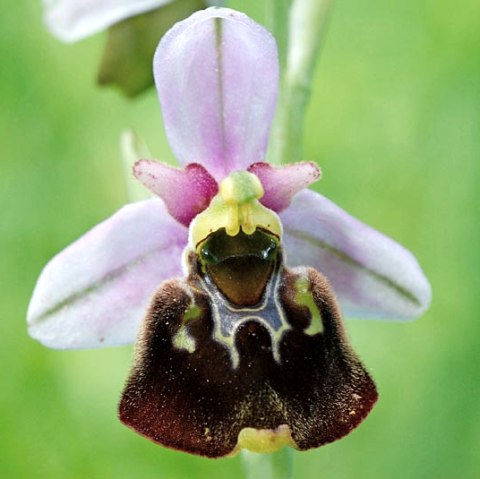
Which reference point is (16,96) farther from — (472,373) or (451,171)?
(472,373)

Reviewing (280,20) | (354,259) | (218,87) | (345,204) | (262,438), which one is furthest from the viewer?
(345,204)

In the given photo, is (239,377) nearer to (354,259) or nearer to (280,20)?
(354,259)

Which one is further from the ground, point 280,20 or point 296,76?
point 280,20

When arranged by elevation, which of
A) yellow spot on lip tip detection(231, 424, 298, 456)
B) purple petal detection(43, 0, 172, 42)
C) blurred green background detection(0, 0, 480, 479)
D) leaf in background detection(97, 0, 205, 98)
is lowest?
blurred green background detection(0, 0, 480, 479)

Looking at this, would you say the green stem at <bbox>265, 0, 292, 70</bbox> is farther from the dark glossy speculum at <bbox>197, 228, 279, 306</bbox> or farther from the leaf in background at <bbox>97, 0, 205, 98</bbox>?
the dark glossy speculum at <bbox>197, 228, 279, 306</bbox>

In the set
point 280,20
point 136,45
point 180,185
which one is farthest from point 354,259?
point 136,45

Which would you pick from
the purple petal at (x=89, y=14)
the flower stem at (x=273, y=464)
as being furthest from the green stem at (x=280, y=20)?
the flower stem at (x=273, y=464)

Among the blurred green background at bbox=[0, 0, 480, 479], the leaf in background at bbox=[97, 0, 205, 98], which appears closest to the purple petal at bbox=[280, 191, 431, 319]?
the leaf in background at bbox=[97, 0, 205, 98]

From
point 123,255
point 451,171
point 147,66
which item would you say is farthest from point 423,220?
point 123,255
